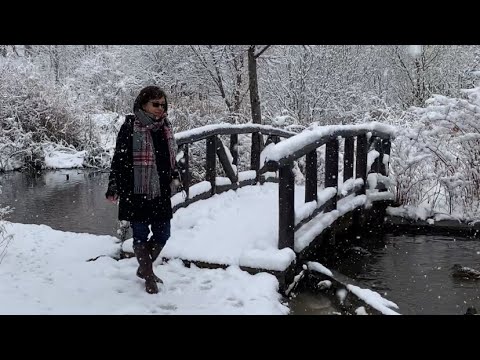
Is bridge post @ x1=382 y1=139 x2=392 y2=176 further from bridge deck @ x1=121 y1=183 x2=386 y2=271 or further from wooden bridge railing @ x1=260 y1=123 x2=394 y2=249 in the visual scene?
bridge deck @ x1=121 y1=183 x2=386 y2=271

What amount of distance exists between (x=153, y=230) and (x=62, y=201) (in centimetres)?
660

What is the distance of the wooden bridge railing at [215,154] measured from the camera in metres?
5.66

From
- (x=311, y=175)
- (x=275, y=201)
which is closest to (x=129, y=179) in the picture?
(x=311, y=175)

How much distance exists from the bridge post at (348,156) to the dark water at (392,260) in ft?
3.32

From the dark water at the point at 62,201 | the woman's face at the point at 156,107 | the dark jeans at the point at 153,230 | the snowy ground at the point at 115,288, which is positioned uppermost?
the woman's face at the point at 156,107

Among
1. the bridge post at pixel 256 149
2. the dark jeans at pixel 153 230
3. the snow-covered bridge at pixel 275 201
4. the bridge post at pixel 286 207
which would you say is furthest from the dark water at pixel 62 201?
the bridge post at pixel 286 207

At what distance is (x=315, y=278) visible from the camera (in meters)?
4.57

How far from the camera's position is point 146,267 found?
391 cm

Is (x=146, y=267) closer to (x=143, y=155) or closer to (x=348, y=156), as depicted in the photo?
(x=143, y=155)

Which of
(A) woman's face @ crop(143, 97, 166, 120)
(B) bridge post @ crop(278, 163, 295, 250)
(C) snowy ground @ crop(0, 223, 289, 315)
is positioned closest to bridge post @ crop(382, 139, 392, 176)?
(B) bridge post @ crop(278, 163, 295, 250)

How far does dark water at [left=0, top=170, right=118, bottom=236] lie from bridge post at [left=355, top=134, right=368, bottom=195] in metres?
3.76

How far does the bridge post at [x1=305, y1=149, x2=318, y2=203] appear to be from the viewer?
5164 millimetres

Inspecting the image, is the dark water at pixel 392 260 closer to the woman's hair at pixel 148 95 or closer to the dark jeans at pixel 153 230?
the dark jeans at pixel 153 230
